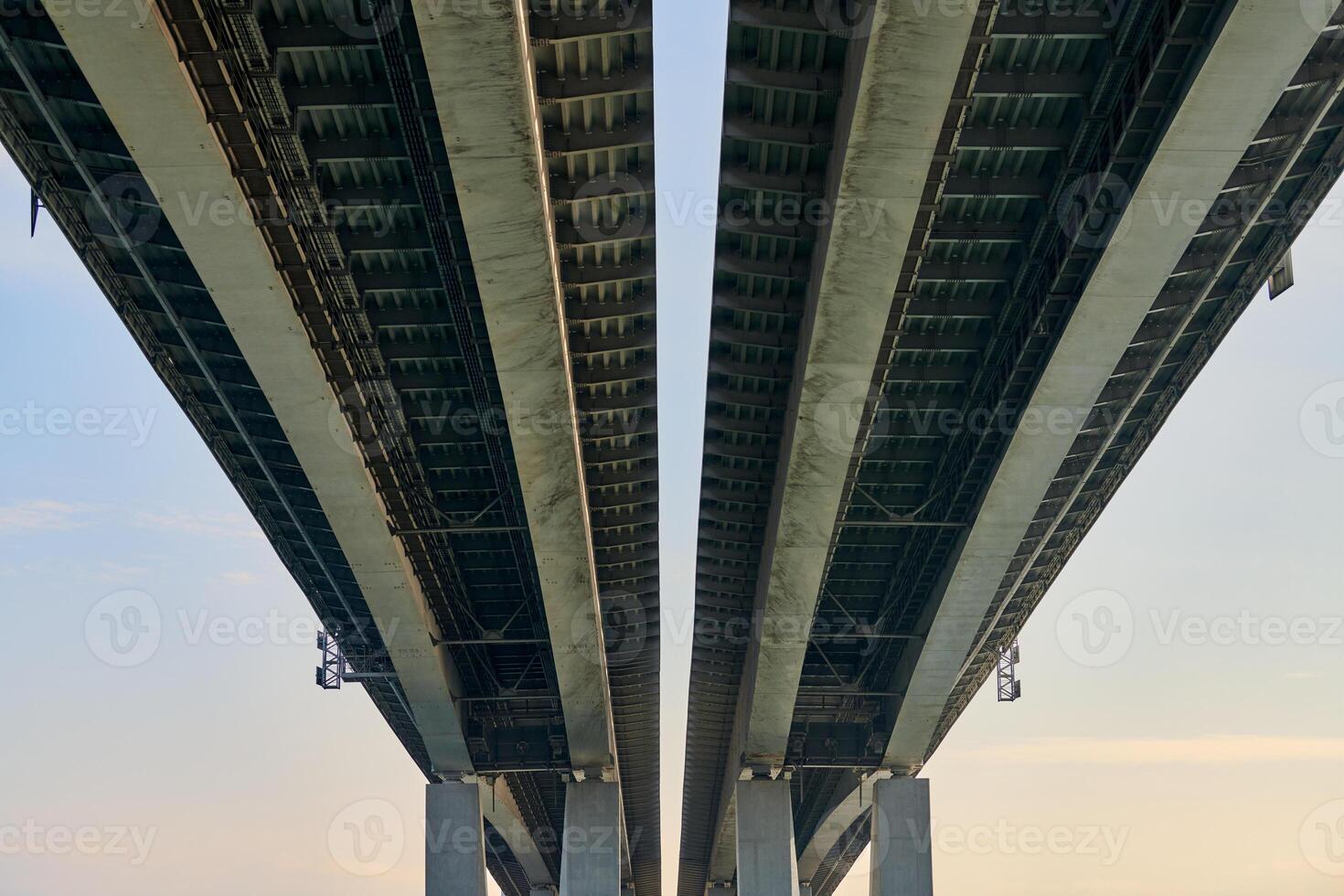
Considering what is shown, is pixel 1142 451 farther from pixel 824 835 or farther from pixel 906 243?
pixel 824 835

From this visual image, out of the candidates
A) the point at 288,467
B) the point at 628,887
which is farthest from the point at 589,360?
the point at 628,887

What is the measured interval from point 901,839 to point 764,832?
178 inches

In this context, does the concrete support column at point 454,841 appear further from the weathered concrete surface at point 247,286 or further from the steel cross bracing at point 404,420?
the weathered concrete surface at point 247,286

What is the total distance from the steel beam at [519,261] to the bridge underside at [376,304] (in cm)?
27

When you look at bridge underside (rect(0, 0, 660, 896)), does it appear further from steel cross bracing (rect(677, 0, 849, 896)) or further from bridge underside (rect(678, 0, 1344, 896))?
bridge underside (rect(678, 0, 1344, 896))

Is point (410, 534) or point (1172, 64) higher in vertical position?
point (1172, 64)

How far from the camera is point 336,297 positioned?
24.2m

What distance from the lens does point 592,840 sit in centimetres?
4291

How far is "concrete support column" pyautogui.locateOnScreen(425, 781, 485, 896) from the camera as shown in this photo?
126 feet

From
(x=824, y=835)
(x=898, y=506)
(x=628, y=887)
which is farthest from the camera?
(x=628, y=887)

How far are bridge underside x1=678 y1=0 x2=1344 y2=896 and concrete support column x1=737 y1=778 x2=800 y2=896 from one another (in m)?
3.64

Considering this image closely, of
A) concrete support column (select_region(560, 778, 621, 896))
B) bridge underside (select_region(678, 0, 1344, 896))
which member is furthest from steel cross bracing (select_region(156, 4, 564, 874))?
bridge underside (select_region(678, 0, 1344, 896))

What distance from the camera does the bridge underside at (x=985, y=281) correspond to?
2020 centimetres

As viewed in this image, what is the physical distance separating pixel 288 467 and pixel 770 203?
42.8 feet
